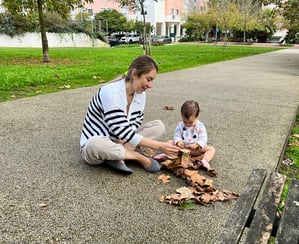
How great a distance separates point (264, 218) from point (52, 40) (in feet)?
109

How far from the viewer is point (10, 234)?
220 centimetres

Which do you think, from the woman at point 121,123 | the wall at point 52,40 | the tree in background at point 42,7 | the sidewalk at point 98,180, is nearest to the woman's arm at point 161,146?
the woman at point 121,123

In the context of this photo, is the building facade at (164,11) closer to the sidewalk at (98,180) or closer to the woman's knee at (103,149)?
the sidewalk at (98,180)

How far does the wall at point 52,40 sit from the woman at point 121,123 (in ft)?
98.0

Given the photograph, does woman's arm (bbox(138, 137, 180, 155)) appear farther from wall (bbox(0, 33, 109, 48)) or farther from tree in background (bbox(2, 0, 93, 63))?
wall (bbox(0, 33, 109, 48))

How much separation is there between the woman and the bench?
102 centimetres

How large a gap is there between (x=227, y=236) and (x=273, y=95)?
6.35 metres

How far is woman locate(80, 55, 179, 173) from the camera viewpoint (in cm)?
294

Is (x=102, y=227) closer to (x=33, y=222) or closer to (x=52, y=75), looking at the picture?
(x=33, y=222)

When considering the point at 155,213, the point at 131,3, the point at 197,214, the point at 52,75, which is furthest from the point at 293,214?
the point at 131,3

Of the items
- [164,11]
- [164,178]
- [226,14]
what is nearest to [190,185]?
[164,178]

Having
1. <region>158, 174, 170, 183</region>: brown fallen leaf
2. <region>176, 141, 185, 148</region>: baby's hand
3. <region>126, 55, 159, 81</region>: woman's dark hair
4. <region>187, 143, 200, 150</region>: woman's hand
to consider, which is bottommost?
<region>158, 174, 170, 183</region>: brown fallen leaf

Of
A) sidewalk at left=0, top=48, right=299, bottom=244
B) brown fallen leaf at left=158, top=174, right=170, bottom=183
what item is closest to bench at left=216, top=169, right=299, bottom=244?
sidewalk at left=0, top=48, right=299, bottom=244

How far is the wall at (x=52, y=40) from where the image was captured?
30539mm
